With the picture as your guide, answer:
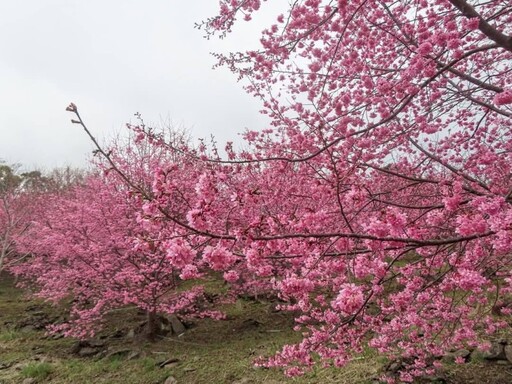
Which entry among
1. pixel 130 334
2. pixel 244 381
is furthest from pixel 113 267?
pixel 244 381

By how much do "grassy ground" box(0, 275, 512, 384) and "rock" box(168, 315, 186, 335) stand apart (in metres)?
0.22

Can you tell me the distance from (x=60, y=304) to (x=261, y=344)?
9117mm

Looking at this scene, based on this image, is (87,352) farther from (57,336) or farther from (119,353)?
(57,336)

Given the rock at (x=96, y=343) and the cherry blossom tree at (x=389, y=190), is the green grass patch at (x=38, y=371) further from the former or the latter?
the cherry blossom tree at (x=389, y=190)

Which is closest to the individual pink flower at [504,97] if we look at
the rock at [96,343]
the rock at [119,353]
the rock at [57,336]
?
the rock at [119,353]

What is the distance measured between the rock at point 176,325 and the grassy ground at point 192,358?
225mm

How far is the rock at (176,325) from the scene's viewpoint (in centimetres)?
907

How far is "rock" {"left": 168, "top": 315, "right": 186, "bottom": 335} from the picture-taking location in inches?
357

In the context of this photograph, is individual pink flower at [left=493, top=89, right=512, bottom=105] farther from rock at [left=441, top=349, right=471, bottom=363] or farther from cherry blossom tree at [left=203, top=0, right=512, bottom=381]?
rock at [left=441, top=349, right=471, bottom=363]

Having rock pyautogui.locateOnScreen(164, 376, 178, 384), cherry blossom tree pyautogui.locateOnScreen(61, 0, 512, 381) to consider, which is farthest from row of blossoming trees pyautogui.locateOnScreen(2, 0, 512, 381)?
rock pyautogui.locateOnScreen(164, 376, 178, 384)

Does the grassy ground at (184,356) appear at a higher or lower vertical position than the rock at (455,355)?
higher

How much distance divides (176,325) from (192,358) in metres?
2.11

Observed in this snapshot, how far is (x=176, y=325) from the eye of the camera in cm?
921

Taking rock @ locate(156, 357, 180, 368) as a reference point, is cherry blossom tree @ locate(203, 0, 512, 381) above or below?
above
